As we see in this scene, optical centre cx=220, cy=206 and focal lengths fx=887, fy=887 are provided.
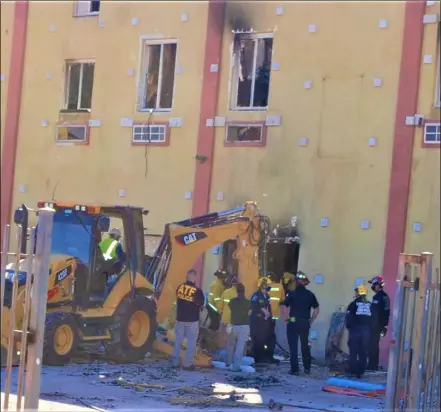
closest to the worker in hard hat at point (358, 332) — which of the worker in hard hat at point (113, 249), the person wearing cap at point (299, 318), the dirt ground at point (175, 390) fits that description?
the dirt ground at point (175, 390)

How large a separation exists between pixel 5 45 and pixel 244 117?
719cm

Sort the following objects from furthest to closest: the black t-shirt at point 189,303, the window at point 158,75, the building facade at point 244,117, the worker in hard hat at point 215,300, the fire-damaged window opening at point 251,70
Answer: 1. the window at point 158,75
2. the fire-damaged window opening at point 251,70
3. the building facade at point 244,117
4. the worker in hard hat at point 215,300
5. the black t-shirt at point 189,303

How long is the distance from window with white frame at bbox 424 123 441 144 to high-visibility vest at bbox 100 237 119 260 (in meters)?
6.54

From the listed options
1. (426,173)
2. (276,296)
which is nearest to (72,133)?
(276,296)

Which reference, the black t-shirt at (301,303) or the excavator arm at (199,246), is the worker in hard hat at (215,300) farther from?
the black t-shirt at (301,303)

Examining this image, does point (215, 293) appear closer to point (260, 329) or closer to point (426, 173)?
point (260, 329)

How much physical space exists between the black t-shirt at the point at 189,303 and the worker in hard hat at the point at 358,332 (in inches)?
98.9

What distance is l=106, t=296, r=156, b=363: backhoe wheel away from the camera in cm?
1419

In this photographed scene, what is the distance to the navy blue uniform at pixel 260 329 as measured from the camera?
1538 cm

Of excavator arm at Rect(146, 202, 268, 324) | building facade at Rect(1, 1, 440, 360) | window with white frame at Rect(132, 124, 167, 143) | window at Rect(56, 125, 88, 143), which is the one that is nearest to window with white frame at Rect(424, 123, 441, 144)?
building facade at Rect(1, 1, 440, 360)

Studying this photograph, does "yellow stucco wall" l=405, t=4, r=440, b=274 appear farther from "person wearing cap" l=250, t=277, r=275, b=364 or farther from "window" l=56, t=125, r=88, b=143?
"window" l=56, t=125, r=88, b=143

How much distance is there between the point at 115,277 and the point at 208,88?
6.40 meters

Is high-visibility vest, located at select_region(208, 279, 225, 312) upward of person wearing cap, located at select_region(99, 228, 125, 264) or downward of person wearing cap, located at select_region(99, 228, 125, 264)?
downward

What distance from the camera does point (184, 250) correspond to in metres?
15.6
